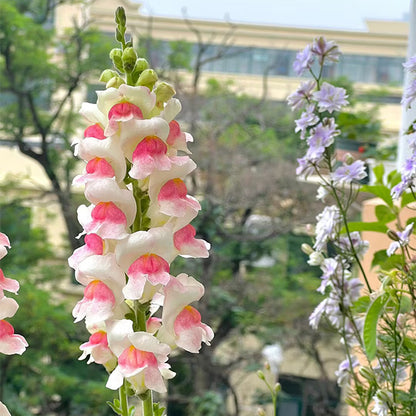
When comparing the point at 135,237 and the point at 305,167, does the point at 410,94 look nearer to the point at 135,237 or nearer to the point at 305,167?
the point at 305,167

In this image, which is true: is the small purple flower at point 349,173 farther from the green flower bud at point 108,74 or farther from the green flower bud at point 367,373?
the green flower bud at point 108,74

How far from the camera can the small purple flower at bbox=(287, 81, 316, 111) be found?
79cm

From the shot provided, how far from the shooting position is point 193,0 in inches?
239

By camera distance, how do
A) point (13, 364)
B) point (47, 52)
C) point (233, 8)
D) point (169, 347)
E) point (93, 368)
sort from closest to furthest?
1. point (169, 347)
2. point (13, 364)
3. point (93, 368)
4. point (47, 52)
5. point (233, 8)

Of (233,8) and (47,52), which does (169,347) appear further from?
(233,8)

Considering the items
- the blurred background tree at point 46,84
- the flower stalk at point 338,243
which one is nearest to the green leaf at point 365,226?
the flower stalk at point 338,243

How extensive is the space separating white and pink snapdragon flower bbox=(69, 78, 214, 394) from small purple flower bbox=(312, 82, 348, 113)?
1.18 ft

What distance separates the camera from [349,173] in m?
0.75

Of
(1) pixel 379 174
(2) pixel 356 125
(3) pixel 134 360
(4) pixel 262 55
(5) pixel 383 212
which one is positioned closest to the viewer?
(3) pixel 134 360

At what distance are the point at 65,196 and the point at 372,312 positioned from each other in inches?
194

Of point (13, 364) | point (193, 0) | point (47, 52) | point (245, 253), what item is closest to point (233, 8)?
point (193, 0)

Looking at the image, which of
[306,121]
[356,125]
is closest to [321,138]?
[306,121]

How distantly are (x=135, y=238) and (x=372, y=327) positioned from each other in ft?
0.61

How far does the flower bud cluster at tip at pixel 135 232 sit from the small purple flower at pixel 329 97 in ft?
1.17
